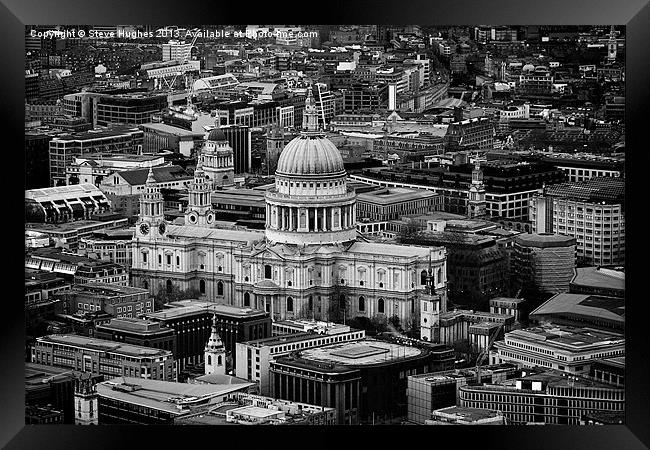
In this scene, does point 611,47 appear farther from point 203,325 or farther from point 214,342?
point 214,342

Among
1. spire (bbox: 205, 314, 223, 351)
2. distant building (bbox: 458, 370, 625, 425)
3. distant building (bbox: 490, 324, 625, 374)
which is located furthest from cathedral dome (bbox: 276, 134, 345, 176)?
distant building (bbox: 458, 370, 625, 425)

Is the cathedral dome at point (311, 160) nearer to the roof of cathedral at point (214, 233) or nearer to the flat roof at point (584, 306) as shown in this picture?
the roof of cathedral at point (214, 233)

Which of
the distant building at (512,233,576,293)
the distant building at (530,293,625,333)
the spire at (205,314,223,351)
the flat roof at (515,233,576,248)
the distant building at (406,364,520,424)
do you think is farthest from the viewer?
the flat roof at (515,233,576,248)

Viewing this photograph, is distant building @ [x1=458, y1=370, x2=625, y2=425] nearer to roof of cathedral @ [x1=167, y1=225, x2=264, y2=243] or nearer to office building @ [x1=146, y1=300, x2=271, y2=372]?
office building @ [x1=146, y1=300, x2=271, y2=372]
